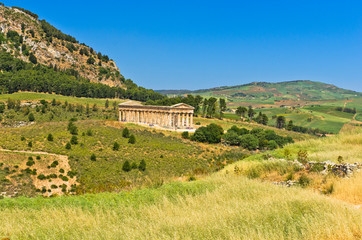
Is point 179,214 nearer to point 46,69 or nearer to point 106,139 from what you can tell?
point 106,139

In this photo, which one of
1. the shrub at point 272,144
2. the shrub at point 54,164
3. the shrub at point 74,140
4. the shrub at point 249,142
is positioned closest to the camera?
the shrub at point 54,164

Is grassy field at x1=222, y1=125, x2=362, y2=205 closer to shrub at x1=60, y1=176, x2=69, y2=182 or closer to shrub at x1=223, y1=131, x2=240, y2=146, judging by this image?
shrub at x1=60, y1=176, x2=69, y2=182

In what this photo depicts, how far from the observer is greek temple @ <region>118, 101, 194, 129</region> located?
Result: 8281cm

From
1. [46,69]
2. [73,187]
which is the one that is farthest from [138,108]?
[46,69]

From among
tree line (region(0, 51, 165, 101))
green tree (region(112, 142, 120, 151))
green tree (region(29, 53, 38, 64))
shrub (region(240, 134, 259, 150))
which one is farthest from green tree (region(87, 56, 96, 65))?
green tree (region(112, 142, 120, 151))

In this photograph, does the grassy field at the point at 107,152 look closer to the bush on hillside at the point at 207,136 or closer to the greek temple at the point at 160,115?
the bush on hillside at the point at 207,136

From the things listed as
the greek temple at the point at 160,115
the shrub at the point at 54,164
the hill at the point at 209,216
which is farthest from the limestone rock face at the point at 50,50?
the hill at the point at 209,216

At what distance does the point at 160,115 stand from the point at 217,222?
7767 cm

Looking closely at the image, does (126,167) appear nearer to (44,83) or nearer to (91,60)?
(44,83)

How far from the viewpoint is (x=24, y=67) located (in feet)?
430

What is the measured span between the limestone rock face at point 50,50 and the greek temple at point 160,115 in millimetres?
83797

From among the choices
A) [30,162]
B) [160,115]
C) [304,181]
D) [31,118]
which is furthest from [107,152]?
[304,181]

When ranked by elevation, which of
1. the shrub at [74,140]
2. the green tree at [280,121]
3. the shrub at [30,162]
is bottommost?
the shrub at [30,162]

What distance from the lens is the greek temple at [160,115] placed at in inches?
3260
